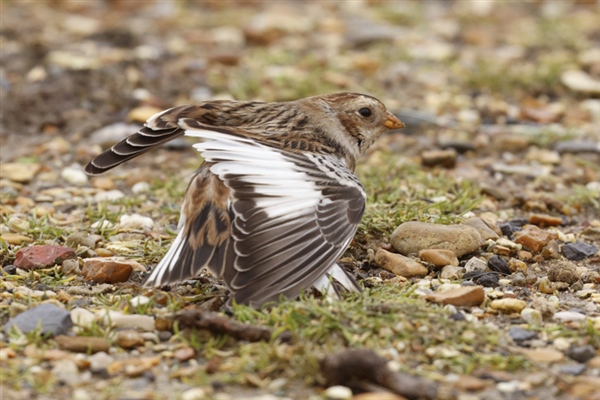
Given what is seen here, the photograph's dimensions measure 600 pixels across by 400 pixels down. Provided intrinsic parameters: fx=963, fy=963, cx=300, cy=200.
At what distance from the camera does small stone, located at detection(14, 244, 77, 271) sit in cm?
469

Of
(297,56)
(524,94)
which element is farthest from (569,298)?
(297,56)

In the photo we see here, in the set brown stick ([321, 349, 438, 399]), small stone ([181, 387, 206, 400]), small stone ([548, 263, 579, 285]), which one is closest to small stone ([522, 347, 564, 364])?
brown stick ([321, 349, 438, 399])

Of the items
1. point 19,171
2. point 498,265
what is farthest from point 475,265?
point 19,171

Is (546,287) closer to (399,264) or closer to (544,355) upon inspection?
(399,264)

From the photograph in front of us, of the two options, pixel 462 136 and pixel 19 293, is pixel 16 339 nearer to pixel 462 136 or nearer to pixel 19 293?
pixel 19 293

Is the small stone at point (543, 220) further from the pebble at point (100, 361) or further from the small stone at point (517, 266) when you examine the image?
the pebble at point (100, 361)

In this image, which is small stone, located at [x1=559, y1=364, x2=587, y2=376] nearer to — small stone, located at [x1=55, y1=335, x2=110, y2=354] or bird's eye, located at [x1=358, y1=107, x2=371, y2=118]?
small stone, located at [x1=55, y1=335, x2=110, y2=354]

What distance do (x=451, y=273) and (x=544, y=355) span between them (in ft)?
3.22

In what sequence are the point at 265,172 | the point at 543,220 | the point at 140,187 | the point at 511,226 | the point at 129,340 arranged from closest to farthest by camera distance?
the point at 129,340 → the point at 265,172 → the point at 511,226 → the point at 543,220 → the point at 140,187

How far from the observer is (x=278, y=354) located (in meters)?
3.57

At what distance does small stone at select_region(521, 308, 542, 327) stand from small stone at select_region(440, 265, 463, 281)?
0.55m

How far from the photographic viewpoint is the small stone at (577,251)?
5031 millimetres

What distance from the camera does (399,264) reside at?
4.70m

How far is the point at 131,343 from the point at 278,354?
64 centimetres
